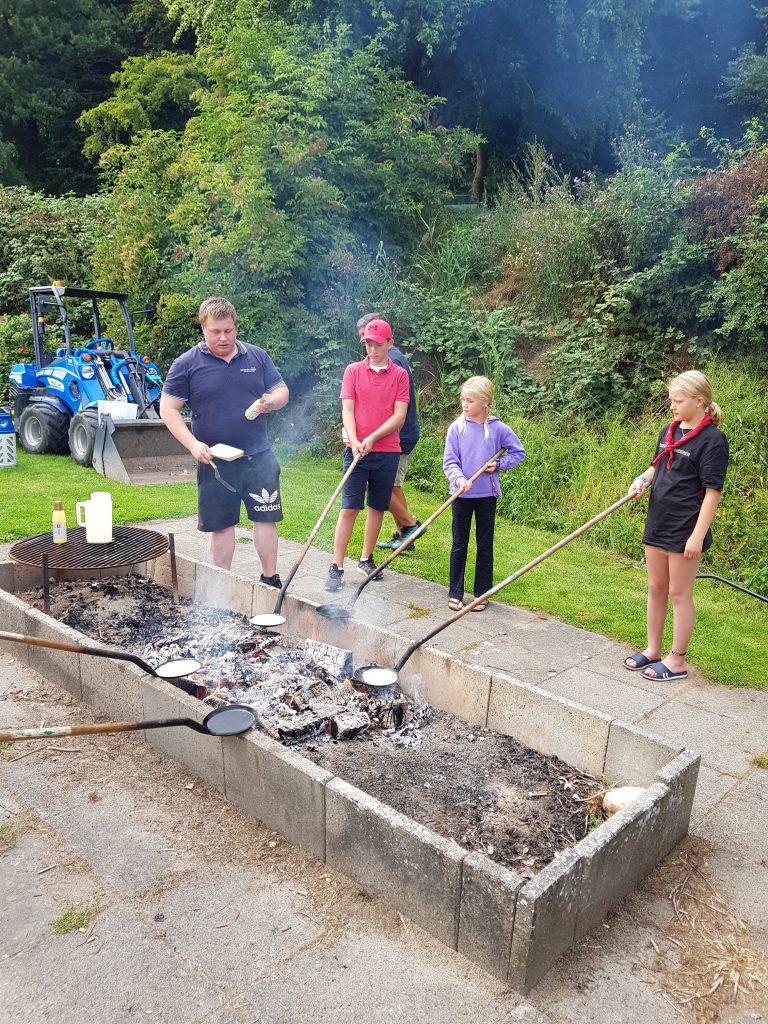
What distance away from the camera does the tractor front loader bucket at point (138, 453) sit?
877 centimetres

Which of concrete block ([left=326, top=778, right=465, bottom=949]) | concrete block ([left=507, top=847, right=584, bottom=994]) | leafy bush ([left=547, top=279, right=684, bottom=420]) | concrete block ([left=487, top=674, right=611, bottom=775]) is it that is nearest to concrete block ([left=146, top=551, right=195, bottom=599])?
concrete block ([left=487, top=674, right=611, bottom=775])

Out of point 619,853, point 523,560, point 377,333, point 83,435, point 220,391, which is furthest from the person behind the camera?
point 83,435

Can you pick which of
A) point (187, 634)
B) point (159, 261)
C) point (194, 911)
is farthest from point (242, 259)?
point (194, 911)

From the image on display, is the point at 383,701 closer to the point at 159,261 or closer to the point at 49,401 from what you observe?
the point at 49,401

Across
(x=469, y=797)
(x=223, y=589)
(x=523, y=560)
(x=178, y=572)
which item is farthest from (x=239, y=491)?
(x=523, y=560)

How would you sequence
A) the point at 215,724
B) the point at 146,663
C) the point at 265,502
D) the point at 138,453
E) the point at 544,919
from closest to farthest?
the point at 544,919, the point at 215,724, the point at 146,663, the point at 265,502, the point at 138,453

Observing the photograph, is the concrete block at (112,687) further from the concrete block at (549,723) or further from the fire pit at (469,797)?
the concrete block at (549,723)

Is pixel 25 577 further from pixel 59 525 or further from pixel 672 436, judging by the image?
pixel 672 436

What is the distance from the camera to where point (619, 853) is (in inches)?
93.8

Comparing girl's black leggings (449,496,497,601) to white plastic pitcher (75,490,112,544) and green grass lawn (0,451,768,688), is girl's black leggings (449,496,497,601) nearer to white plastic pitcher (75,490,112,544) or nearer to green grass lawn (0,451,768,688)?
green grass lawn (0,451,768,688)

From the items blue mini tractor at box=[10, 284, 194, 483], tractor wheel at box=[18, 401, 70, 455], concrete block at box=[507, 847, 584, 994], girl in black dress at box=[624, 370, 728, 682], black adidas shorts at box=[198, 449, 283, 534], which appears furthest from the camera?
tractor wheel at box=[18, 401, 70, 455]

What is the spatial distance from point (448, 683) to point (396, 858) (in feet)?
3.88

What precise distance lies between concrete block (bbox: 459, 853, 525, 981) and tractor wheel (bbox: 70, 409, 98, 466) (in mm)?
8054

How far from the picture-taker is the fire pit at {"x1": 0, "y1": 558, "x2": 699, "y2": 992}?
2.14 metres
